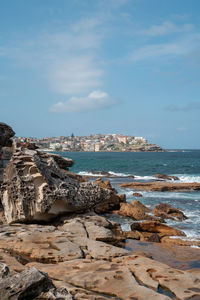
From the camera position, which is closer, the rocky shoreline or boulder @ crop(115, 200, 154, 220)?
the rocky shoreline

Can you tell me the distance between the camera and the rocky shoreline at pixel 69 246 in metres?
5.65

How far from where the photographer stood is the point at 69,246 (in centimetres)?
867

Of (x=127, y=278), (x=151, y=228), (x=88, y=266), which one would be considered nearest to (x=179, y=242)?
(x=151, y=228)

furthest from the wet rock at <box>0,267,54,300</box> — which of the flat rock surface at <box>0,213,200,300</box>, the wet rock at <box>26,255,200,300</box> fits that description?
the wet rock at <box>26,255,200,300</box>

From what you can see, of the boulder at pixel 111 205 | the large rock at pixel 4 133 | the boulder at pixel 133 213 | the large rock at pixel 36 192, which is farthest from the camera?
the large rock at pixel 4 133

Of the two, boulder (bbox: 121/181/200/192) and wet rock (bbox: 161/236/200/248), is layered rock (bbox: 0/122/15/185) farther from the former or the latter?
boulder (bbox: 121/181/200/192)

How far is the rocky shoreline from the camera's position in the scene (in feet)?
18.5

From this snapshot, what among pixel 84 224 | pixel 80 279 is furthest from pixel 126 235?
pixel 80 279

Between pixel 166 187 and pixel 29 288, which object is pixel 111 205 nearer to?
pixel 166 187

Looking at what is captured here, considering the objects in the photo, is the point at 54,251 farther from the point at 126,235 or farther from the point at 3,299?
the point at 126,235

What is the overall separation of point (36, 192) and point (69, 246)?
4.25 metres

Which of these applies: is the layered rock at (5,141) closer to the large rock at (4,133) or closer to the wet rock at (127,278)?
the large rock at (4,133)

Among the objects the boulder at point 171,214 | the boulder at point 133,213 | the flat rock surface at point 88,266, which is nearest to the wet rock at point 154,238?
the flat rock surface at point 88,266

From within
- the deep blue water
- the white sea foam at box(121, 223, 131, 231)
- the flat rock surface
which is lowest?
the deep blue water
